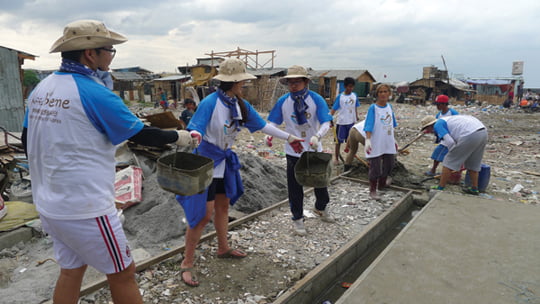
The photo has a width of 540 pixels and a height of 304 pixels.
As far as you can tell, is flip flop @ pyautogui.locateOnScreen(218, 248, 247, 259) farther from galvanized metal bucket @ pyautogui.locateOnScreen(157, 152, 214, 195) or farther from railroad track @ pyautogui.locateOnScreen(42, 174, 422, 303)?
galvanized metal bucket @ pyautogui.locateOnScreen(157, 152, 214, 195)

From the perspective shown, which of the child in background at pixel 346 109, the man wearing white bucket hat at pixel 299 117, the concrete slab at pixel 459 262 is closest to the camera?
the concrete slab at pixel 459 262

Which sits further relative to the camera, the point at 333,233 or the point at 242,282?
the point at 333,233

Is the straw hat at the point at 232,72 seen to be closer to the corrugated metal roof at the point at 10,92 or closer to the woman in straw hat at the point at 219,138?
the woman in straw hat at the point at 219,138

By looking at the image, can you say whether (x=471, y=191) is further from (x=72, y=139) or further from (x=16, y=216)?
(x=16, y=216)

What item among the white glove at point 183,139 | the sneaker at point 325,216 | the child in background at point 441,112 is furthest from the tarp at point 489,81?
the white glove at point 183,139

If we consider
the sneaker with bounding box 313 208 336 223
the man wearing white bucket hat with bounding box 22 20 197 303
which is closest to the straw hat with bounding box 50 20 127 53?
the man wearing white bucket hat with bounding box 22 20 197 303

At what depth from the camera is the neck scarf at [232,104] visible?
295 cm

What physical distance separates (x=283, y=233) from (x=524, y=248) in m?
2.55

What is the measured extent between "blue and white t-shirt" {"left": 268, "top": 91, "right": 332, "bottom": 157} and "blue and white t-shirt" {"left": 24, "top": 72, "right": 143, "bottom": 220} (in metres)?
2.44

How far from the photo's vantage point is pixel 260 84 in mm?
22562

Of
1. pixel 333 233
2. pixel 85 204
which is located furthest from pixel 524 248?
pixel 85 204

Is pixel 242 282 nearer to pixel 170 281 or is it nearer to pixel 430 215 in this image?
pixel 170 281

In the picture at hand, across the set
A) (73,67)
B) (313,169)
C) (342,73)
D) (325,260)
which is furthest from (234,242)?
(342,73)

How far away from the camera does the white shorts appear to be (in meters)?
1.71
